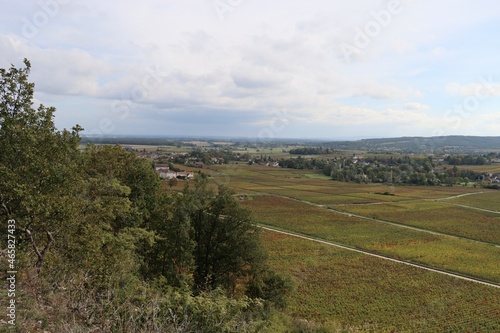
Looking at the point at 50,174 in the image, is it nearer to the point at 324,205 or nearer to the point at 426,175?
the point at 324,205

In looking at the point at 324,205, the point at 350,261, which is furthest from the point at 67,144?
the point at 324,205

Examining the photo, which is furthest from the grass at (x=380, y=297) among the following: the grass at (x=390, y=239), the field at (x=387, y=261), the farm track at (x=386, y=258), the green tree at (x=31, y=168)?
the green tree at (x=31, y=168)

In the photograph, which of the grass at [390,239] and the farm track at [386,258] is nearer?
the farm track at [386,258]

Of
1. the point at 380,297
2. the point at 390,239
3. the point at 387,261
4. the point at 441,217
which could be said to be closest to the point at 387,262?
A: the point at 387,261

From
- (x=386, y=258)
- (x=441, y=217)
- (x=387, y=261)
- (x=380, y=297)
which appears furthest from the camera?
(x=441, y=217)

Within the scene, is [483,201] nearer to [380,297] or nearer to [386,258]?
[386,258]

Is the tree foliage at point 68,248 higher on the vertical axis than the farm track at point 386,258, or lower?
higher

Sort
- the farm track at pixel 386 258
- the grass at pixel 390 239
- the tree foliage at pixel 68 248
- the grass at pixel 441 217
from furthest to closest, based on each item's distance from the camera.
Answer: the grass at pixel 441 217, the grass at pixel 390 239, the farm track at pixel 386 258, the tree foliage at pixel 68 248

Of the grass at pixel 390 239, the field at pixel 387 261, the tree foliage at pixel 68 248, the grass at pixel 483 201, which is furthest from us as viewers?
the grass at pixel 483 201

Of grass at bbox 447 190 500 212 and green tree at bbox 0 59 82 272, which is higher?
green tree at bbox 0 59 82 272

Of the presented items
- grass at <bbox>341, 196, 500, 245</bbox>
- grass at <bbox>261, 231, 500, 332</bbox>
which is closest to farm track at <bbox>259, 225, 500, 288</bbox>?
grass at <bbox>261, 231, 500, 332</bbox>

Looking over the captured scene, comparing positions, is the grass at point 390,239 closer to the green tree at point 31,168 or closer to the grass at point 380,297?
the grass at point 380,297

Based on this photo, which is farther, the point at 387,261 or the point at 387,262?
the point at 387,261

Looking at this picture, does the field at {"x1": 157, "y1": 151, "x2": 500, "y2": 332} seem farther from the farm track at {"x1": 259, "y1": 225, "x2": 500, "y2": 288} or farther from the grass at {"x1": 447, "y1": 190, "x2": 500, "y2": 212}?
the farm track at {"x1": 259, "y1": 225, "x2": 500, "y2": 288}
